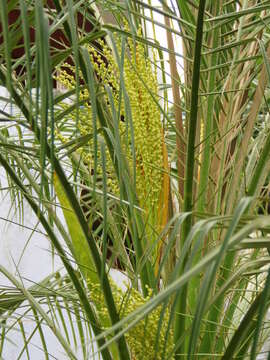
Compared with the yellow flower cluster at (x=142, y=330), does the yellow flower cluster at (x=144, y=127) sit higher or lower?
higher

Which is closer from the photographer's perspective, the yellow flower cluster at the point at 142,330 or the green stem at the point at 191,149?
the green stem at the point at 191,149

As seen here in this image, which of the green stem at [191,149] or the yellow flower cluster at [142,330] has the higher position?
the green stem at [191,149]

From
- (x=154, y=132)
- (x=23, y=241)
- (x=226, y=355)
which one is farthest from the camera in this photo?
(x=23, y=241)

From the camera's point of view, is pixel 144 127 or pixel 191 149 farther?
pixel 144 127

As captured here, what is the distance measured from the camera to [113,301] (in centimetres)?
82

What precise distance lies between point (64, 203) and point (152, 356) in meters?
0.29

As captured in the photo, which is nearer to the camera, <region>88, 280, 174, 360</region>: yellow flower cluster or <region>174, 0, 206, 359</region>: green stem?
<region>174, 0, 206, 359</region>: green stem

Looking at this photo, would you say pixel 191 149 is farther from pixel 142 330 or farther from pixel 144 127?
pixel 142 330

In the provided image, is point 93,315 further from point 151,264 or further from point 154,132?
point 154,132

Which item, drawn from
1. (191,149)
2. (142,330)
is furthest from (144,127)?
(142,330)

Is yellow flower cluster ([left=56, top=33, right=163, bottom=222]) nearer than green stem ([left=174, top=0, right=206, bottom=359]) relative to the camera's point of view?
No

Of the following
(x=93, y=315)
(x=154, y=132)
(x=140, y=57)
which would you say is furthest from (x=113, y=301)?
(x=140, y=57)

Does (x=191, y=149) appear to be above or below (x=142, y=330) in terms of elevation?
above

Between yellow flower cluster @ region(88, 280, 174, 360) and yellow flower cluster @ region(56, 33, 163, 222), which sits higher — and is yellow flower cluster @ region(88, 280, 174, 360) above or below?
below
